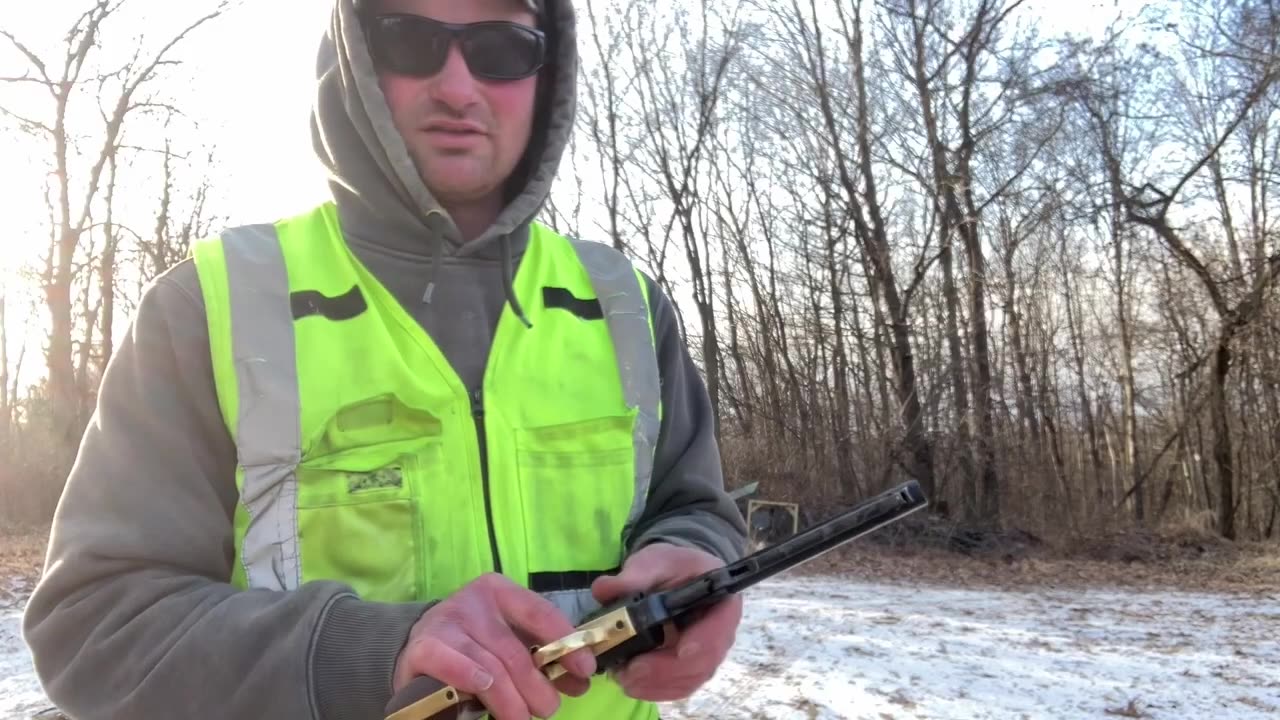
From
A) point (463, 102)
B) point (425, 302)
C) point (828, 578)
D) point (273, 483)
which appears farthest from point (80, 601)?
point (828, 578)

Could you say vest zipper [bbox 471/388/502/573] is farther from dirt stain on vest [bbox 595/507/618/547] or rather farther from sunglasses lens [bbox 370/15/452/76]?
sunglasses lens [bbox 370/15/452/76]

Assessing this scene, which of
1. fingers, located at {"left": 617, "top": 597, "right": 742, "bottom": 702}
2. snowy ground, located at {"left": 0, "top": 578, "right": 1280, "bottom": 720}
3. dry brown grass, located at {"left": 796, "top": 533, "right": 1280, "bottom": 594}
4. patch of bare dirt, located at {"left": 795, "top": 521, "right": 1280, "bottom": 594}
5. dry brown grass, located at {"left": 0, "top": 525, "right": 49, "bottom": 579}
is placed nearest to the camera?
fingers, located at {"left": 617, "top": 597, "right": 742, "bottom": 702}

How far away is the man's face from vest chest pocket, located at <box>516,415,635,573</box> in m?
0.49

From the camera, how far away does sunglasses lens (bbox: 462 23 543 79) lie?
1.53m

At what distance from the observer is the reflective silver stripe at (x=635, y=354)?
1.56 m

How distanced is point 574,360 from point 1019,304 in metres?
20.2

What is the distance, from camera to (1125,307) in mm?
22703

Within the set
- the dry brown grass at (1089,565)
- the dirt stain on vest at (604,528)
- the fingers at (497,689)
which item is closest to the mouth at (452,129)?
the dirt stain on vest at (604,528)

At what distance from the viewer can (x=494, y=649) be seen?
0.98 m

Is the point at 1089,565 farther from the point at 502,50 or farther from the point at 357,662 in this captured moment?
the point at 357,662

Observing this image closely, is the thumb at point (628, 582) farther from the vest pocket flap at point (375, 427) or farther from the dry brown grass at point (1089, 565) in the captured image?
the dry brown grass at point (1089, 565)

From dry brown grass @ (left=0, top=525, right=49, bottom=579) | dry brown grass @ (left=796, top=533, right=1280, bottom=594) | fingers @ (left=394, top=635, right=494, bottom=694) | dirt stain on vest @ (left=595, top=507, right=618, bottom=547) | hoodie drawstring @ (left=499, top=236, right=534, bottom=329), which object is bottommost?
dry brown grass @ (left=796, top=533, right=1280, bottom=594)

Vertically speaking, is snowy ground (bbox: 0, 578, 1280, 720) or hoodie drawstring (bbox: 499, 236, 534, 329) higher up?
hoodie drawstring (bbox: 499, 236, 534, 329)

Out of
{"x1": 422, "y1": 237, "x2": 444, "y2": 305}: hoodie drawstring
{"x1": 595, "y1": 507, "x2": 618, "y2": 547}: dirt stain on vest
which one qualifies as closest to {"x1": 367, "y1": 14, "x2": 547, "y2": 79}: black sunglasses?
{"x1": 422, "y1": 237, "x2": 444, "y2": 305}: hoodie drawstring
